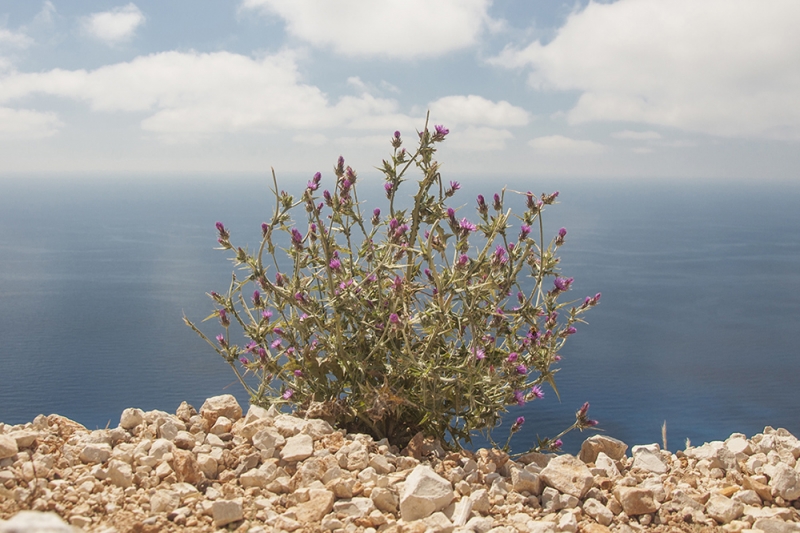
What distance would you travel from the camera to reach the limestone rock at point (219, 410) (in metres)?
4.16

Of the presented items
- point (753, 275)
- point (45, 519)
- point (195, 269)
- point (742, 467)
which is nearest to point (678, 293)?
point (753, 275)

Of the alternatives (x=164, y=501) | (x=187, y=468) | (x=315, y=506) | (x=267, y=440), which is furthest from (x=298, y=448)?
(x=164, y=501)

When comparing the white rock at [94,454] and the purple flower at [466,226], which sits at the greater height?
the purple flower at [466,226]

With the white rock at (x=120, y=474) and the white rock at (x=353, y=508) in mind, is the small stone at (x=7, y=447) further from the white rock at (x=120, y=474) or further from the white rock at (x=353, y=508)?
the white rock at (x=353, y=508)

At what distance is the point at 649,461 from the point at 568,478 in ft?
3.15

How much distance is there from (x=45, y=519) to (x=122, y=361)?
41.7 m

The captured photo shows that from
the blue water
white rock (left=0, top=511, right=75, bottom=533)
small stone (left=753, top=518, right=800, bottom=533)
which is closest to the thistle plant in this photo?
small stone (left=753, top=518, right=800, bottom=533)

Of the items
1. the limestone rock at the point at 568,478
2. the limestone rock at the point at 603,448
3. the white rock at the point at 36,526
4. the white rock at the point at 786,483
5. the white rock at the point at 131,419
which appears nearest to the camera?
the white rock at the point at 36,526

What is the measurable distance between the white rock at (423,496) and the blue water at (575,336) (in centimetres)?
1777

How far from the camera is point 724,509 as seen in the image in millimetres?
3463

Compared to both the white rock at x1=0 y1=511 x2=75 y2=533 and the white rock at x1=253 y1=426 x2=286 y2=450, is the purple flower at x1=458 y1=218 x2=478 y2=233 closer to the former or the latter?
the white rock at x1=253 y1=426 x2=286 y2=450

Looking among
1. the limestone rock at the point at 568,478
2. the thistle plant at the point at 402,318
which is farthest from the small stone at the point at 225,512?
the limestone rock at the point at 568,478

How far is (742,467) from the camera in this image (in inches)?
162

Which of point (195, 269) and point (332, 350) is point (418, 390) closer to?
point (332, 350)
